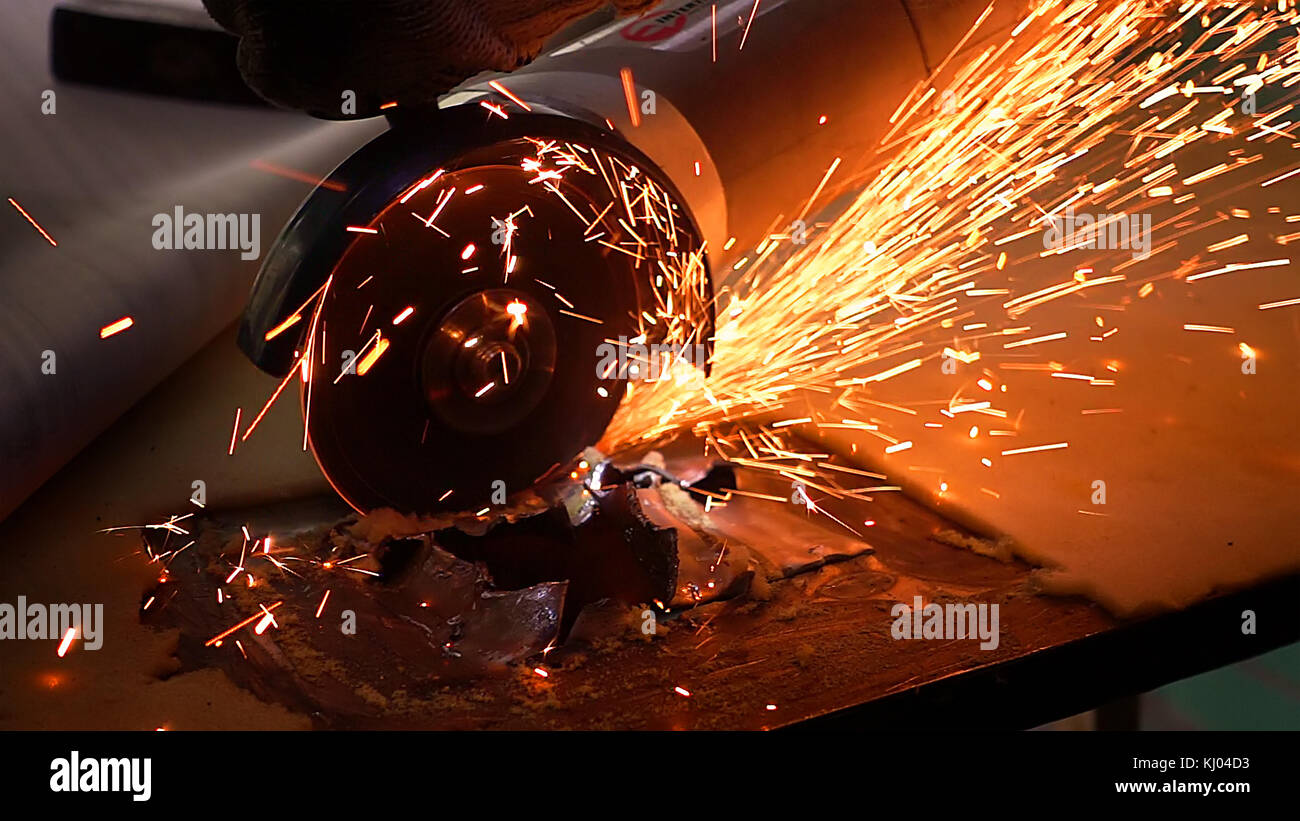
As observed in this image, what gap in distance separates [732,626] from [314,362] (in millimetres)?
707

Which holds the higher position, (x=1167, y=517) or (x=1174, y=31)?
(x=1174, y=31)

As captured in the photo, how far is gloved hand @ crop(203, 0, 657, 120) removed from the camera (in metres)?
1.48

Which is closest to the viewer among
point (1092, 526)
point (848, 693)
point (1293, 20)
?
point (848, 693)

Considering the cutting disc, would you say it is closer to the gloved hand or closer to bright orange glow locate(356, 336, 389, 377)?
bright orange glow locate(356, 336, 389, 377)

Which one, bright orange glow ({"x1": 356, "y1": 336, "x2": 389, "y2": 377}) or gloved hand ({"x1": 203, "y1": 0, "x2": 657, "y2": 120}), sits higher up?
gloved hand ({"x1": 203, "y1": 0, "x2": 657, "y2": 120})

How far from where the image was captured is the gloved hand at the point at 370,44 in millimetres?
1479

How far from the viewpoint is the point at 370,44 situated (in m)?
1.51

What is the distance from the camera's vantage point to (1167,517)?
209 centimetres

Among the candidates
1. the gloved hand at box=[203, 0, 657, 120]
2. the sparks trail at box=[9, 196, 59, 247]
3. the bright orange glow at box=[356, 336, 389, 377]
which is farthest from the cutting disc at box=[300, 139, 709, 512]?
the sparks trail at box=[9, 196, 59, 247]

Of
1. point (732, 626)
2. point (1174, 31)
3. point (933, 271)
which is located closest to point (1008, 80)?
point (933, 271)

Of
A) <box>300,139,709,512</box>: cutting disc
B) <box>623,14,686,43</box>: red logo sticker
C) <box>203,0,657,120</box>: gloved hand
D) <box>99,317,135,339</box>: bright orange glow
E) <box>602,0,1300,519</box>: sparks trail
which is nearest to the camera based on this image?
<box>203,0,657,120</box>: gloved hand

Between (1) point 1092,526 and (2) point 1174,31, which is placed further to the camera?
(2) point 1174,31
